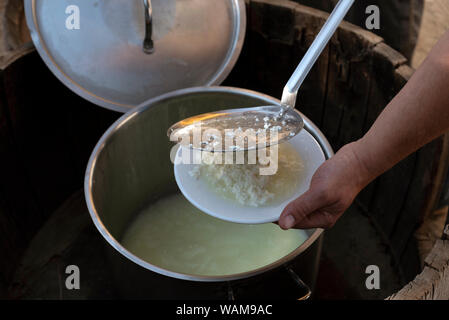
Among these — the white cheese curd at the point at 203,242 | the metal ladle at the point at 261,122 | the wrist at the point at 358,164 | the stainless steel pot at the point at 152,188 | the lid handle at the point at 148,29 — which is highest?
the lid handle at the point at 148,29

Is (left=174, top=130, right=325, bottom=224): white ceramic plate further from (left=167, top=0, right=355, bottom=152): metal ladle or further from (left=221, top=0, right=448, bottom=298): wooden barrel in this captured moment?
(left=221, top=0, right=448, bottom=298): wooden barrel

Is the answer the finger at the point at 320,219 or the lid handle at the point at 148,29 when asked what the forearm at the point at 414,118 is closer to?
the finger at the point at 320,219

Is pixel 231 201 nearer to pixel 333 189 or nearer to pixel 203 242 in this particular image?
pixel 333 189

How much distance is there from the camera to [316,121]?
151cm

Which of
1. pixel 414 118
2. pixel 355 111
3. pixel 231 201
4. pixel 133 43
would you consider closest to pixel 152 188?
pixel 133 43

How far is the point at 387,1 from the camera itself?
1.66 m

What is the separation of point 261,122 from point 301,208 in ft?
0.64

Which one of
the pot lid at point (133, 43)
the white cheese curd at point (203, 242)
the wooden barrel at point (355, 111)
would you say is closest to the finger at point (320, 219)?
the white cheese curd at point (203, 242)

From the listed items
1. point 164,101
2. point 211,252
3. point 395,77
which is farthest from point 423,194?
point 164,101

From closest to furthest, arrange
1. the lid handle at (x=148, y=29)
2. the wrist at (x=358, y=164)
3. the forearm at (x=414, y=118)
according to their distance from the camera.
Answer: the forearm at (x=414, y=118) < the wrist at (x=358, y=164) < the lid handle at (x=148, y=29)

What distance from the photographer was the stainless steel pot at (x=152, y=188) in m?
0.86

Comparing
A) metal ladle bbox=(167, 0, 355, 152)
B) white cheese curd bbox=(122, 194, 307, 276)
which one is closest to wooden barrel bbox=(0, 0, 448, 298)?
white cheese curd bbox=(122, 194, 307, 276)

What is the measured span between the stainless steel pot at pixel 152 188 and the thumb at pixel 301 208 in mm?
77

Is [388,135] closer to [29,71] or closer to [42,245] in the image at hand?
[29,71]
